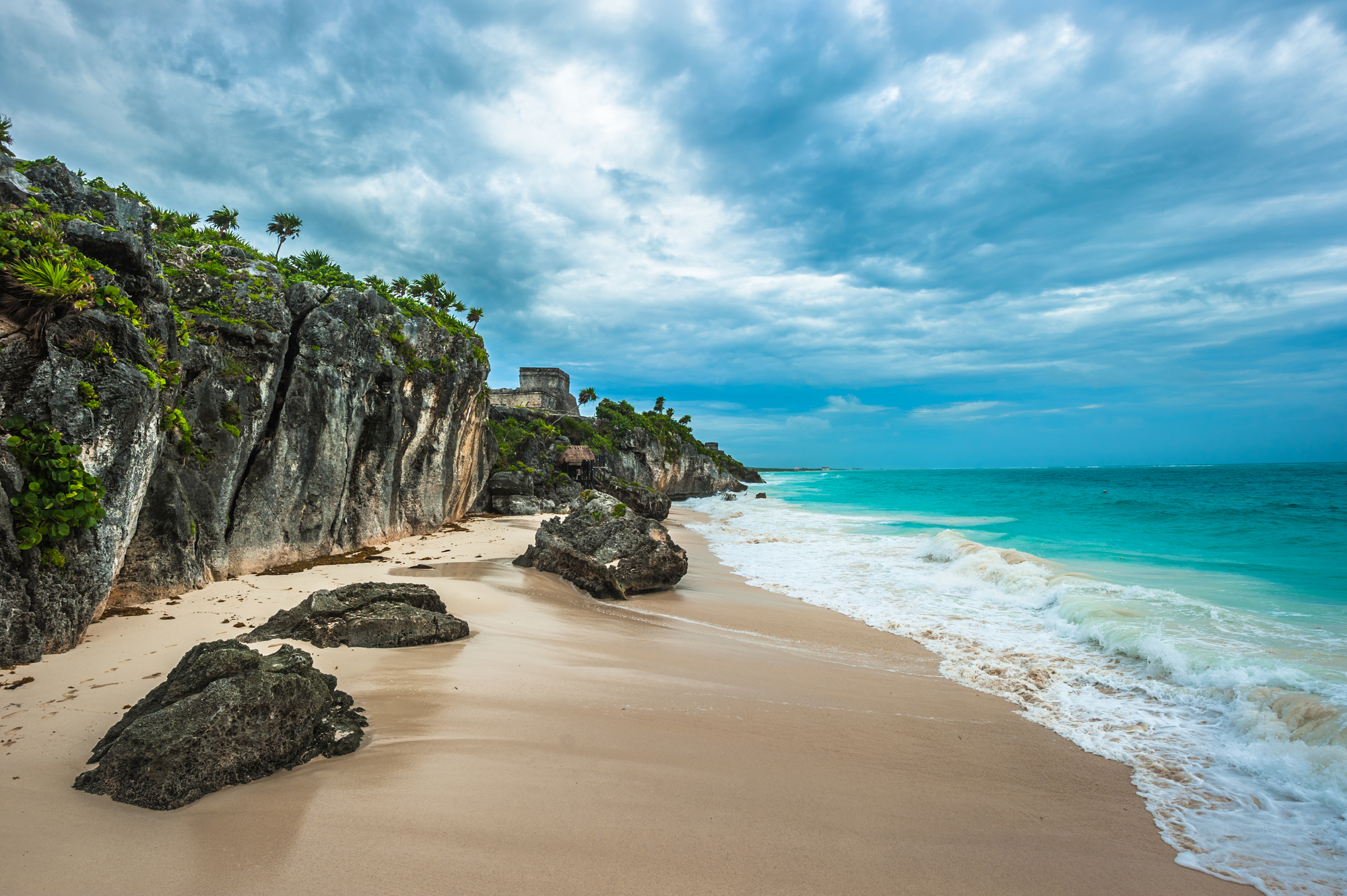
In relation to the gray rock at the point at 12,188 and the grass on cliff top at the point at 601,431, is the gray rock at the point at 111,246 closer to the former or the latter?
the gray rock at the point at 12,188

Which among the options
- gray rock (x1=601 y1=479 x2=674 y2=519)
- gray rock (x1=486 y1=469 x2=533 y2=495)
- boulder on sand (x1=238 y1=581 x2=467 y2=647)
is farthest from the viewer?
gray rock (x1=601 y1=479 x2=674 y2=519)

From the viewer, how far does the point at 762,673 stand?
22.0 ft

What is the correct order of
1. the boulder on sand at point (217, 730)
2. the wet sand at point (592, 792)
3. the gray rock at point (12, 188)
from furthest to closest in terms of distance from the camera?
the gray rock at point (12, 188), the boulder on sand at point (217, 730), the wet sand at point (592, 792)

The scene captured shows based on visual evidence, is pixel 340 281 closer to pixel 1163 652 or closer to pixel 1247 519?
pixel 1163 652

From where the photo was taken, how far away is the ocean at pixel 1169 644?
4.31 m

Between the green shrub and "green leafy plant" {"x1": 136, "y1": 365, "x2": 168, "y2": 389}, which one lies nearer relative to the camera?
the green shrub

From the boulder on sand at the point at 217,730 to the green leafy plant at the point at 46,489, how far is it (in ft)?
9.81

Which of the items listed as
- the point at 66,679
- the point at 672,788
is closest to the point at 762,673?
the point at 672,788

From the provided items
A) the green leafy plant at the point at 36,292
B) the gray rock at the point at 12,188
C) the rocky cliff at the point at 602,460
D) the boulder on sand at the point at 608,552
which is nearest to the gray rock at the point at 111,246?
the gray rock at the point at 12,188

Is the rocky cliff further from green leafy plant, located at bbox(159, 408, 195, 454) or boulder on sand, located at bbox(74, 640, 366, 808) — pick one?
boulder on sand, located at bbox(74, 640, 366, 808)

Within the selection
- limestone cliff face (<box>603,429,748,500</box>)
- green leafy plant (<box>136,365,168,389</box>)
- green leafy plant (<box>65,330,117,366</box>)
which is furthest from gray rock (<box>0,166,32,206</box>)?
limestone cliff face (<box>603,429,748,500</box>)

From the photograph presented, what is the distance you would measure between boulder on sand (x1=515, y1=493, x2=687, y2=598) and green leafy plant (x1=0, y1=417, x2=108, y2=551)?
704cm

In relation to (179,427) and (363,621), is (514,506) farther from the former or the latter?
(363,621)

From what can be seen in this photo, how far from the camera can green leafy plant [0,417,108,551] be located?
17.2 feet
